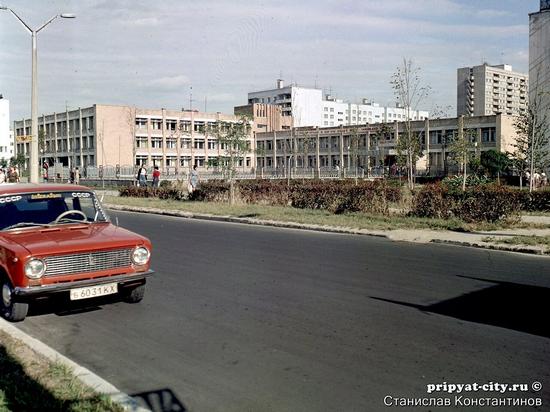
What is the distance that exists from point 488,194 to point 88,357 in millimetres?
13839

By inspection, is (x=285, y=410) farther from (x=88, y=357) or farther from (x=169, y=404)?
(x=88, y=357)

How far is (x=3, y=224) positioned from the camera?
7.76 m

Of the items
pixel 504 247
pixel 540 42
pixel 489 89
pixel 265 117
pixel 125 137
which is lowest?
pixel 504 247

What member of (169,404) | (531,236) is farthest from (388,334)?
(531,236)

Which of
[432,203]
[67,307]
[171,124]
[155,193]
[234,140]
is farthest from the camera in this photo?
[171,124]

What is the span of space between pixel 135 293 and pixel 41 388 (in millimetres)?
3215

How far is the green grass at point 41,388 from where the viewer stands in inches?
178

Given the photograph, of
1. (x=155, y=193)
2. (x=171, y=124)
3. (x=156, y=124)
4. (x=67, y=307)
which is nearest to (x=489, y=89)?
(x=171, y=124)

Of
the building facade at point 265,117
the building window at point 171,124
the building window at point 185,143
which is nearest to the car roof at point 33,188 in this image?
the building window at point 171,124

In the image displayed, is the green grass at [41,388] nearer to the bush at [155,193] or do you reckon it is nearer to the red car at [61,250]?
the red car at [61,250]

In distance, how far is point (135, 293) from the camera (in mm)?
8078

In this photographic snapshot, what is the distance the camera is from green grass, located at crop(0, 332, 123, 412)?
453 cm

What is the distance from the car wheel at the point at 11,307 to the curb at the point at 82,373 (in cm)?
32

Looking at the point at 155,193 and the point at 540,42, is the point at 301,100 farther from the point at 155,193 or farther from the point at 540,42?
the point at 155,193
